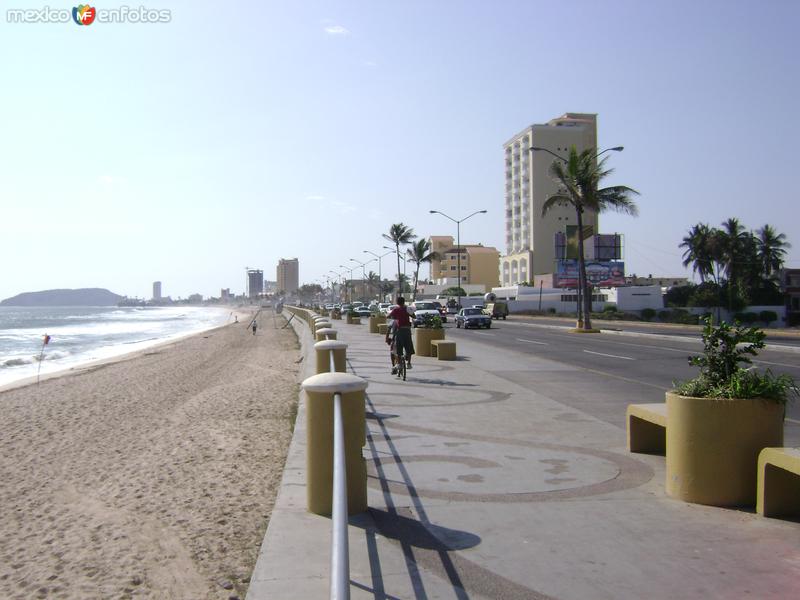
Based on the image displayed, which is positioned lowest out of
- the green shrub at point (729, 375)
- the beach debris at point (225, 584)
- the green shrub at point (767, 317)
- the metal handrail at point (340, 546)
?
the green shrub at point (767, 317)

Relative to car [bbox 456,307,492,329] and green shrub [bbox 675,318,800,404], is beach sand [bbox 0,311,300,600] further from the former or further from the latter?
car [bbox 456,307,492,329]

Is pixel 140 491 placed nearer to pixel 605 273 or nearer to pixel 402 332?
pixel 402 332

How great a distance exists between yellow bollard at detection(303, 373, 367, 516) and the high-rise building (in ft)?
381

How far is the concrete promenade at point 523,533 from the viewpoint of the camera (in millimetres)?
3963

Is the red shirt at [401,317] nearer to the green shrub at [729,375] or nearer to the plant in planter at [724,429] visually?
the green shrub at [729,375]

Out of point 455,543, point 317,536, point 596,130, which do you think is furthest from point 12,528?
point 596,130

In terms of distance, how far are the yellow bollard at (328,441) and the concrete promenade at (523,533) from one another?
194 mm

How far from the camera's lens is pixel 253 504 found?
22.2 feet

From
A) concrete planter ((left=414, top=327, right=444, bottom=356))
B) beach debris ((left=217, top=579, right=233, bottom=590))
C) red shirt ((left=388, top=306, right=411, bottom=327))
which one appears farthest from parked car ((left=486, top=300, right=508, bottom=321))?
beach debris ((left=217, top=579, right=233, bottom=590))

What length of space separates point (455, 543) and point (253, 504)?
2766mm

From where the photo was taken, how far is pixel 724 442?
5168 mm

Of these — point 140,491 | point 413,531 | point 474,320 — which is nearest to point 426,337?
point 140,491

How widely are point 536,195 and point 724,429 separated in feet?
400

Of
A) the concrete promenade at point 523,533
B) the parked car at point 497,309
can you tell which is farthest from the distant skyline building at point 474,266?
the concrete promenade at point 523,533
